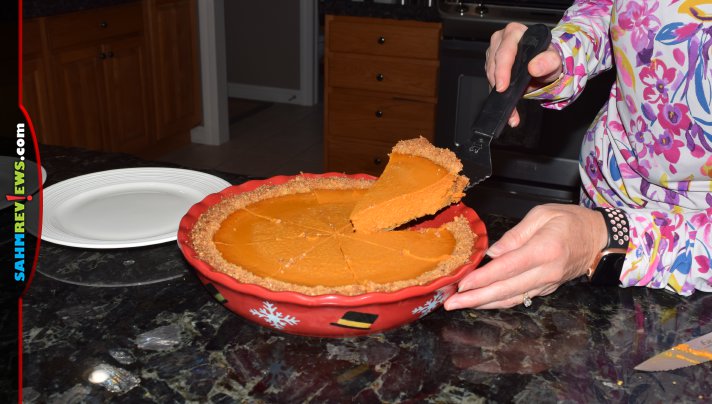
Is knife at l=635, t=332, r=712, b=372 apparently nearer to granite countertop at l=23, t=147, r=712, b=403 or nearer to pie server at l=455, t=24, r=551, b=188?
granite countertop at l=23, t=147, r=712, b=403

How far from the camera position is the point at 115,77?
12.6 feet

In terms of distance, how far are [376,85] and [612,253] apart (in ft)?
8.16

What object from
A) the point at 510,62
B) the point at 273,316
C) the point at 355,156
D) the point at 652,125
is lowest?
the point at 355,156

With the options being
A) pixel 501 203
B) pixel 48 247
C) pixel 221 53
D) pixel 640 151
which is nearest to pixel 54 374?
pixel 48 247

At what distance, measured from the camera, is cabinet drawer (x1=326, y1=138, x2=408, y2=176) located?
356cm

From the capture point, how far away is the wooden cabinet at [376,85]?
128 inches

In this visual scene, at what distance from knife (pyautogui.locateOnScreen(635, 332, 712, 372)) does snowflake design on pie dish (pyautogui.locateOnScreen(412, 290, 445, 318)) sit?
26 centimetres

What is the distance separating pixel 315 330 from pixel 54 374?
1.05ft

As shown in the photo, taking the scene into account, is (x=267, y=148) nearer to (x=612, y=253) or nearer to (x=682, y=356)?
(x=612, y=253)

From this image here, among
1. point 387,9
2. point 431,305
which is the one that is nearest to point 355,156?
point 387,9

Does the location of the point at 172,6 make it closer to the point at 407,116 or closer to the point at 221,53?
the point at 221,53

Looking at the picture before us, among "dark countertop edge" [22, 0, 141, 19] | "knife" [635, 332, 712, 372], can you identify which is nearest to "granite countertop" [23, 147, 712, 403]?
"knife" [635, 332, 712, 372]

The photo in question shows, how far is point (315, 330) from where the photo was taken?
87 centimetres

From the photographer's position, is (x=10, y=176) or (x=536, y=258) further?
(x=536, y=258)
